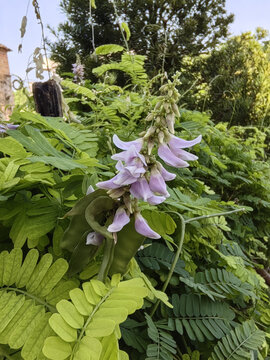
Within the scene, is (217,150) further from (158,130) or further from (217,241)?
(158,130)

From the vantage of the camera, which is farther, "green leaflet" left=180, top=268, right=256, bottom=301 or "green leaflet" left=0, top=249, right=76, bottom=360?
"green leaflet" left=180, top=268, right=256, bottom=301

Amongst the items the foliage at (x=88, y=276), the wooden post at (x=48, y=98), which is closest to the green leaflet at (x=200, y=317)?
the foliage at (x=88, y=276)

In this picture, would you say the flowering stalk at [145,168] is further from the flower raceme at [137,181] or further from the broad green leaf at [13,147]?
the broad green leaf at [13,147]

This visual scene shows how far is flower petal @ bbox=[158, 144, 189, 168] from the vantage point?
Answer: 47cm

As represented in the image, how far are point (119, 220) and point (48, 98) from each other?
716 millimetres

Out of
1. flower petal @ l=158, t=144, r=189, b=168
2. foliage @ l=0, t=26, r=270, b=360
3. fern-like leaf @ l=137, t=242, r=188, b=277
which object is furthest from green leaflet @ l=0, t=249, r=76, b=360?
fern-like leaf @ l=137, t=242, r=188, b=277

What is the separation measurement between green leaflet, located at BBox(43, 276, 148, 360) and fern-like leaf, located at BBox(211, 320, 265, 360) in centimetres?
44

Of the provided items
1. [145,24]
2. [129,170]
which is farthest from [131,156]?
[145,24]

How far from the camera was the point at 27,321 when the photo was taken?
439 mm

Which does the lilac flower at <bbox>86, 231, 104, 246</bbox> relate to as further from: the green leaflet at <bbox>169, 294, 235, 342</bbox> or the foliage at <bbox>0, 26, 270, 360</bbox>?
the green leaflet at <bbox>169, 294, 235, 342</bbox>

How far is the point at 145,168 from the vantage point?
1.48 ft

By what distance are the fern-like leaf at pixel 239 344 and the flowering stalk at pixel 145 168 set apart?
0.52 metres

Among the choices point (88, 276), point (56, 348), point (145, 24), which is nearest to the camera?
point (56, 348)

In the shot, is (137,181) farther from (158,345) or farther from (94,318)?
(158,345)
